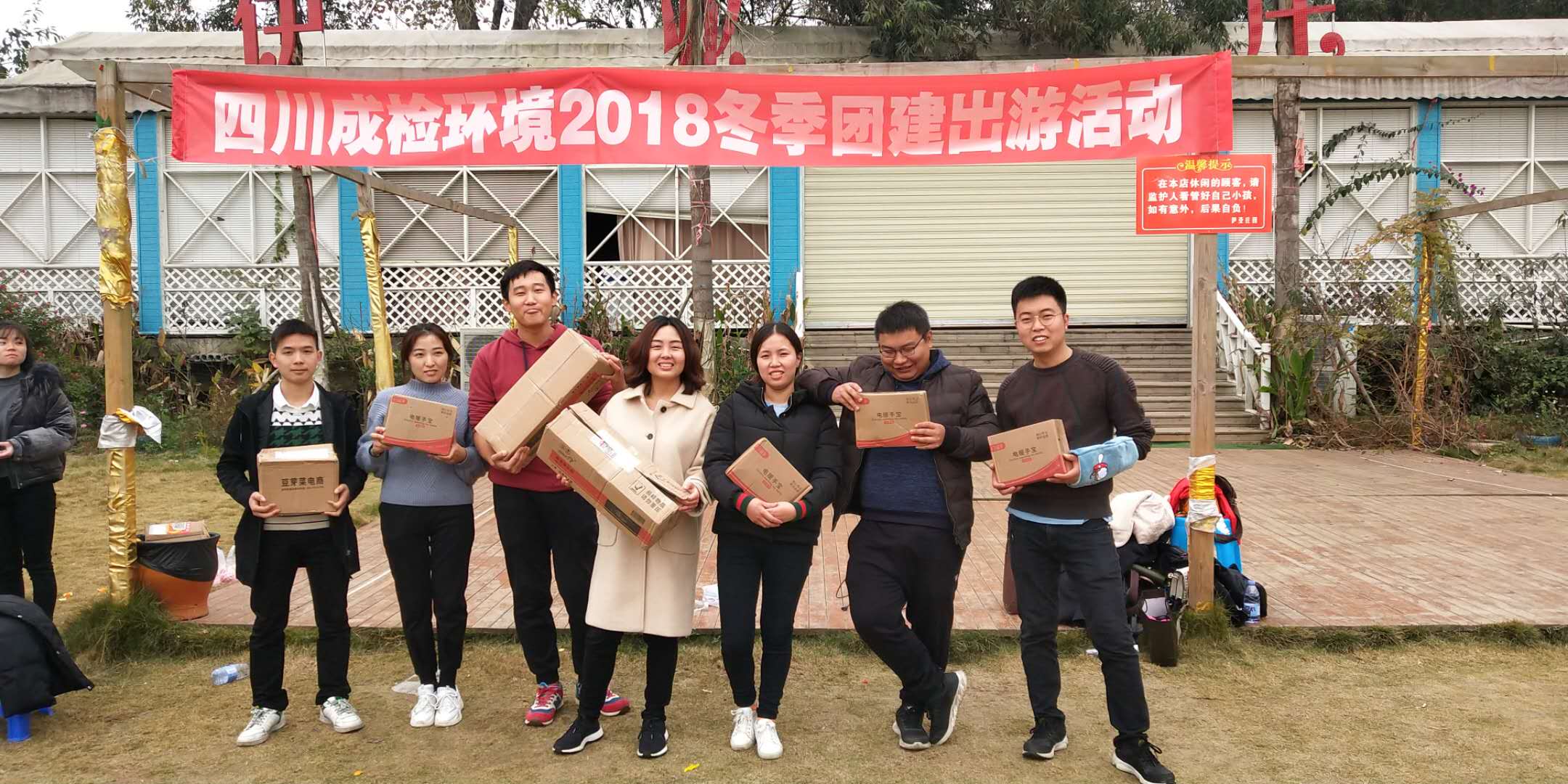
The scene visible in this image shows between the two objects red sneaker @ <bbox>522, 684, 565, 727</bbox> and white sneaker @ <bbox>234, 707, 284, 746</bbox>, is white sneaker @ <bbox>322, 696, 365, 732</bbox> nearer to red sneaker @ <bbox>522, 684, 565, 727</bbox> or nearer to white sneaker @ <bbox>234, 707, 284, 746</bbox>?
white sneaker @ <bbox>234, 707, 284, 746</bbox>

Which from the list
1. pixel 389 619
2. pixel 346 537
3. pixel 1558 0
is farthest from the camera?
pixel 1558 0

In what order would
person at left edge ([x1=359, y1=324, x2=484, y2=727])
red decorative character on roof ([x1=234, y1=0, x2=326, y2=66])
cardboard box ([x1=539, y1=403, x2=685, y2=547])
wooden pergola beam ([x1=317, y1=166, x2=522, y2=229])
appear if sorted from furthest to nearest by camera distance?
red decorative character on roof ([x1=234, y1=0, x2=326, y2=66])
wooden pergola beam ([x1=317, y1=166, x2=522, y2=229])
person at left edge ([x1=359, y1=324, x2=484, y2=727])
cardboard box ([x1=539, y1=403, x2=685, y2=547])

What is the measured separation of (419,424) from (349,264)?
451 inches

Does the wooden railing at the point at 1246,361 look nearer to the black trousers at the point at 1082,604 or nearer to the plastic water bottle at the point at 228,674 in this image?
the black trousers at the point at 1082,604

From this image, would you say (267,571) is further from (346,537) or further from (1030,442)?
(1030,442)

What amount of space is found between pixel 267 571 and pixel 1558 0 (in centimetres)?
2474

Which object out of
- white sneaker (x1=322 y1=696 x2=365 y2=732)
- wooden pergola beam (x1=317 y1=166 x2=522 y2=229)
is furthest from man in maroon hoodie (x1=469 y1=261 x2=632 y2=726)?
wooden pergola beam (x1=317 y1=166 x2=522 y2=229)

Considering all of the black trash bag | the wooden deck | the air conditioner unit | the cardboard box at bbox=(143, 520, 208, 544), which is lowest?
the wooden deck

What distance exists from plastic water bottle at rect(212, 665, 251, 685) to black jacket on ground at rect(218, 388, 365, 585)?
36.1 inches

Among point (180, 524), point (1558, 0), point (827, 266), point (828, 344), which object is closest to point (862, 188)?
point (827, 266)

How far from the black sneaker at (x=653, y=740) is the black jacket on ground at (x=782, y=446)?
769 mm

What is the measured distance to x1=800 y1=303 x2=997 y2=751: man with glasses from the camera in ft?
11.8

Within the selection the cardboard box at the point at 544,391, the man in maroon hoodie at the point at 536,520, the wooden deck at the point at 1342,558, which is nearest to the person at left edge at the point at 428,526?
the man in maroon hoodie at the point at 536,520

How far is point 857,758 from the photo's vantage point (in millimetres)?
3709
